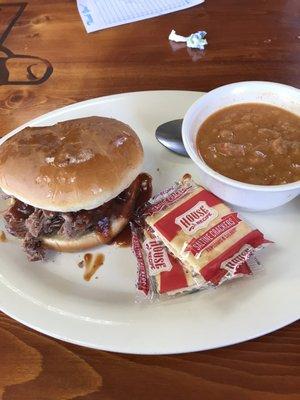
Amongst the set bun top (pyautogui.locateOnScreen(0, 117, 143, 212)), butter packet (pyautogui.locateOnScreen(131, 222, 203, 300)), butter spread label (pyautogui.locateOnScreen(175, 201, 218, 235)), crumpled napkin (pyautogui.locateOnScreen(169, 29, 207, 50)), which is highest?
bun top (pyautogui.locateOnScreen(0, 117, 143, 212))

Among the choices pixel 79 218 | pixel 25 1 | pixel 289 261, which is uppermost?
pixel 25 1

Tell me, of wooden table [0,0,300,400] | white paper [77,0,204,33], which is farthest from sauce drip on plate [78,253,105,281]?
white paper [77,0,204,33]

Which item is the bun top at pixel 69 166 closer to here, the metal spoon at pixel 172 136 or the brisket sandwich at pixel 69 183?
the brisket sandwich at pixel 69 183

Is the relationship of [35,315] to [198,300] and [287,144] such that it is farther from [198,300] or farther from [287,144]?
[287,144]

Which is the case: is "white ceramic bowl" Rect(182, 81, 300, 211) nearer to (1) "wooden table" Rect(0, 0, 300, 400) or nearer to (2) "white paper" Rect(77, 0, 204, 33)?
(1) "wooden table" Rect(0, 0, 300, 400)

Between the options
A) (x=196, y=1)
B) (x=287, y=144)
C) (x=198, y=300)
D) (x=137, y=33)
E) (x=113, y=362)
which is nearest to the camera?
(x=113, y=362)

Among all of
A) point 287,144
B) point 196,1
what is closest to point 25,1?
point 196,1

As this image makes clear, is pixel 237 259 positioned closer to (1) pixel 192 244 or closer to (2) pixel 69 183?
(1) pixel 192 244
